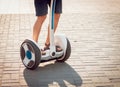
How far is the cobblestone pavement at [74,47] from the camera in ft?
15.0

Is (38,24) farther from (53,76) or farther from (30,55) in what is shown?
(53,76)

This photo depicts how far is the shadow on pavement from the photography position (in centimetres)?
445

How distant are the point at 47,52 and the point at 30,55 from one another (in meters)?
0.28

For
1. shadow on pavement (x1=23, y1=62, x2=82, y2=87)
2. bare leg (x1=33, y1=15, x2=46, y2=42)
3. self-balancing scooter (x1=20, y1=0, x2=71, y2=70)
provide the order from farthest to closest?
1. bare leg (x1=33, y1=15, x2=46, y2=42)
2. self-balancing scooter (x1=20, y1=0, x2=71, y2=70)
3. shadow on pavement (x1=23, y1=62, x2=82, y2=87)

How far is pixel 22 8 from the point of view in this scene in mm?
8602

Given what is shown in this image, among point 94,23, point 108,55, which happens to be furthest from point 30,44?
point 94,23

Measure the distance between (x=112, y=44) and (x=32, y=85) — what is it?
2270 millimetres

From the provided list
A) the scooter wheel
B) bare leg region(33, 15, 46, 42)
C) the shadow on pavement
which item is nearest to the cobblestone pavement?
the shadow on pavement

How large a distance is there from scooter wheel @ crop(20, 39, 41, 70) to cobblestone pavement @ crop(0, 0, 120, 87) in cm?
11

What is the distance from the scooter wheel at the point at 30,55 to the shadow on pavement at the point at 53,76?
0.11m

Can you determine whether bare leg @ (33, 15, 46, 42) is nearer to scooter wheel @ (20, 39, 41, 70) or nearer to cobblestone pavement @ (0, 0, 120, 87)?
scooter wheel @ (20, 39, 41, 70)

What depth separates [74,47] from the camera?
230 inches

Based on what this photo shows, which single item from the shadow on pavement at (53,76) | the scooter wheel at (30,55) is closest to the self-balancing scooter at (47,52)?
the scooter wheel at (30,55)

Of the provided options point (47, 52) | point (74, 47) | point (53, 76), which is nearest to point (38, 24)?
point (47, 52)
